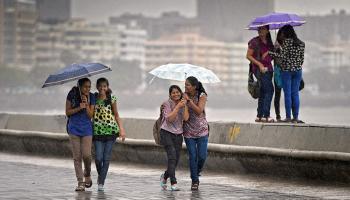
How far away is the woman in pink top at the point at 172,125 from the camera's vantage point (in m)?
11.7

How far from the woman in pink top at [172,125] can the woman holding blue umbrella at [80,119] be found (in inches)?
31.4

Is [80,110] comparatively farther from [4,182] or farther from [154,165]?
[154,165]

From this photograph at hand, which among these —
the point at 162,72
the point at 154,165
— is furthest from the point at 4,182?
the point at 154,165

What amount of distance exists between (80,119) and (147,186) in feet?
3.73

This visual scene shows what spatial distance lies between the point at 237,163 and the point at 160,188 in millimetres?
2004

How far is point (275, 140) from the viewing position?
44.1 ft

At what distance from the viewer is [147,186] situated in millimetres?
12289

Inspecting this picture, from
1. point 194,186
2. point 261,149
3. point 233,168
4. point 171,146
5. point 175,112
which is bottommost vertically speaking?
point 233,168

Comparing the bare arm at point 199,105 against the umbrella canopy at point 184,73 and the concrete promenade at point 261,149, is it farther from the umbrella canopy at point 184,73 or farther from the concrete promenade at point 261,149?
the concrete promenade at point 261,149

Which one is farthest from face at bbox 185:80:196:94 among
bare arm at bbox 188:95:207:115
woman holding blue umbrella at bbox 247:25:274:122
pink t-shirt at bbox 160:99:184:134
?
woman holding blue umbrella at bbox 247:25:274:122

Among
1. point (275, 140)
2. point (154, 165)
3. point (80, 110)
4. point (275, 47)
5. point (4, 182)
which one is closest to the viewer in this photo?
point (80, 110)

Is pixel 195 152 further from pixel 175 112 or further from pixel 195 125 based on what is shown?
pixel 175 112

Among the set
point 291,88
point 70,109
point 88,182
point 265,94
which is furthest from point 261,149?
point 70,109

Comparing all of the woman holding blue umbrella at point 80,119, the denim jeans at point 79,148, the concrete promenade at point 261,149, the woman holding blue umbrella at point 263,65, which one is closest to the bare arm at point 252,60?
the woman holding blue umbrella at point 263,65
